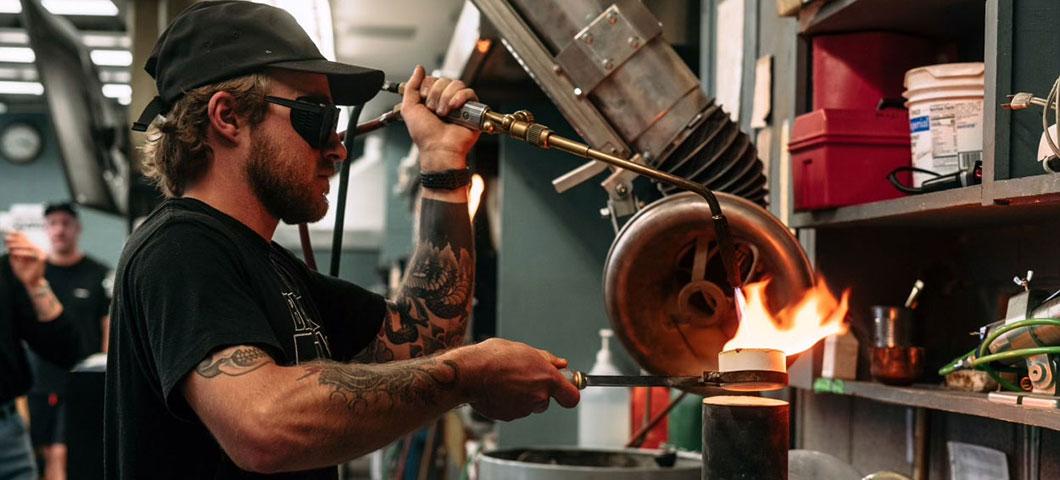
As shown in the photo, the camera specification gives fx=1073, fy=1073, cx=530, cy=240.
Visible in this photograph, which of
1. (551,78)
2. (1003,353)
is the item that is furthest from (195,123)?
(1003,353)

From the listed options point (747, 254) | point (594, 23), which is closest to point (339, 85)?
point (594, 23)

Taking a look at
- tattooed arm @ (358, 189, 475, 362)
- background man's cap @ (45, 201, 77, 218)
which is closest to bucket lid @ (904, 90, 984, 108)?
tattooed arm @ (358, 189, 475, 362)

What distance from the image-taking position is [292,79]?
161 cm

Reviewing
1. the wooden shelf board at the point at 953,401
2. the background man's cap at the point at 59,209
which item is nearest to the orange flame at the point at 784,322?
the wooden shelf board at the point at 953,401

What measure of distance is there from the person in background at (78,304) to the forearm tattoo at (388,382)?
4.85 meters

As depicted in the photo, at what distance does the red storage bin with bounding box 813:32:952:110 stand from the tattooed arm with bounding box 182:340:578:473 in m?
0.90

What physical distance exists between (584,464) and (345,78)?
1067 millimetres

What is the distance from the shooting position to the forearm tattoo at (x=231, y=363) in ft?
4.14

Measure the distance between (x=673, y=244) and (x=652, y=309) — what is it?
0.40ft

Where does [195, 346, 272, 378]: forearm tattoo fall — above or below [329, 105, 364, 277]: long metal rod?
below

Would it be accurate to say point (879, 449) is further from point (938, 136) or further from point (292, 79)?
A: point (292, 79)

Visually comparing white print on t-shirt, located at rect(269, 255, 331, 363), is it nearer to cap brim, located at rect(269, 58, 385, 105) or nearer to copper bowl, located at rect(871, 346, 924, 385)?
cap brim, located at rect(269, 58, 385, 105)

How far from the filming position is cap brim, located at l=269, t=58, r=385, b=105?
62.2 inches

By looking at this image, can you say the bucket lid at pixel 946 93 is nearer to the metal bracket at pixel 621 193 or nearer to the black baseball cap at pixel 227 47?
the metal bracket at pixel 621 193
